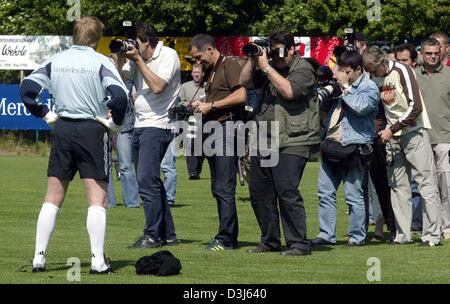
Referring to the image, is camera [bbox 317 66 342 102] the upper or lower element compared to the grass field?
upper

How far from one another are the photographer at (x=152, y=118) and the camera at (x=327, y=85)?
4.79 ft

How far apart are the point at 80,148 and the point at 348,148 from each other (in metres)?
3.48

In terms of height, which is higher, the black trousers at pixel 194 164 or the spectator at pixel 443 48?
the spectator at pixel 443 48

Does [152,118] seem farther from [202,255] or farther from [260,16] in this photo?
[260,16]

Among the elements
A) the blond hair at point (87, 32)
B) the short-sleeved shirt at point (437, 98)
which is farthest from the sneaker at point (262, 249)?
the blond hair at point (87, 32)

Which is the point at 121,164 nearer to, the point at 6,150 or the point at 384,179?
the point at 384,179

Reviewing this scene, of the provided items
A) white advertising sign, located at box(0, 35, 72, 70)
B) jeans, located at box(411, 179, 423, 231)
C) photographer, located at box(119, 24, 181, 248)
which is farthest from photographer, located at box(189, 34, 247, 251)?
white advertising sign, located at box(0, 35, 72, 70)

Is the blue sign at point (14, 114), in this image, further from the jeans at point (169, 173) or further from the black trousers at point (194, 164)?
the jeans at point (169, 173)

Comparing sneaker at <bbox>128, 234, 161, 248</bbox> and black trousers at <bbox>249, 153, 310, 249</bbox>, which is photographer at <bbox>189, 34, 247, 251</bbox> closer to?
black trousers at <bbox>249, 153, 310, 249</bbox>

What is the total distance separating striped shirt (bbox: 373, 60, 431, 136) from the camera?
12.8 m

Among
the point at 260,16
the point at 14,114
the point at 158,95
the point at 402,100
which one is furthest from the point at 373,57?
the point at 260,16

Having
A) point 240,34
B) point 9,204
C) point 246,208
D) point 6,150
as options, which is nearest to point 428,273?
point 246,208

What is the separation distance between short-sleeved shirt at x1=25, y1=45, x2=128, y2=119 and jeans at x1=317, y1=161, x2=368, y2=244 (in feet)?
11.2

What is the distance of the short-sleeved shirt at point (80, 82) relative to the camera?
407 inches
